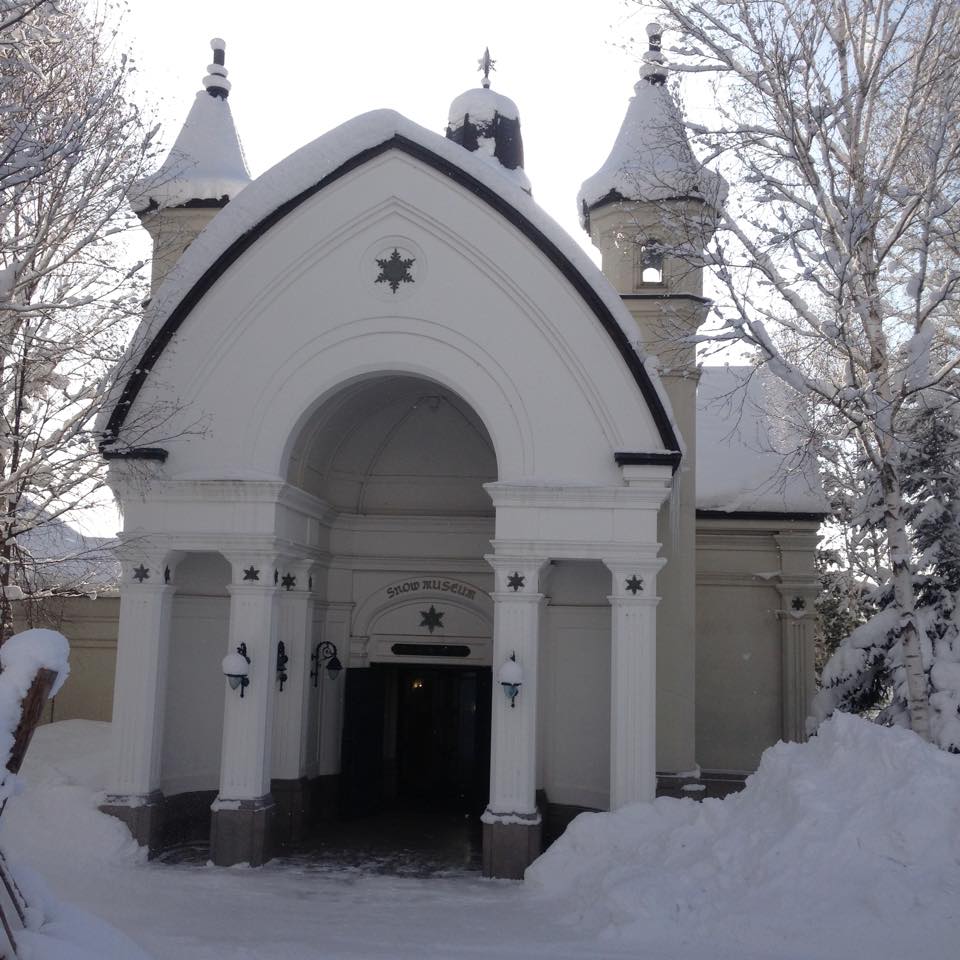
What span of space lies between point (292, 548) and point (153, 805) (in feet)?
11.5

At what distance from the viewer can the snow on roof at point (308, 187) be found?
1295 cm

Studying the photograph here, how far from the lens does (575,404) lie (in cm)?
1283

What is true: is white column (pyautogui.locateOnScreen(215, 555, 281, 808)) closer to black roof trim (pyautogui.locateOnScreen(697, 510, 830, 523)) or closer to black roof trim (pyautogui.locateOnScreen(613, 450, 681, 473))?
black roof trim (pyautogui.locateOnScreen(613, 450, 681, 473))

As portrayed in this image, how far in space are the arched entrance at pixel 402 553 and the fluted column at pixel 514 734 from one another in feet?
9.47

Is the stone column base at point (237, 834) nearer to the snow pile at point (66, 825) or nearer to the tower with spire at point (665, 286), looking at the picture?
the snow pile at point (66, 825)

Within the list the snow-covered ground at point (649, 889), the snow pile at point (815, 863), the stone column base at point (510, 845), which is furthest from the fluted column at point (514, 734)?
the snow pile at point (815, 863)

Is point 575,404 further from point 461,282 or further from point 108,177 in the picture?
point 108,177

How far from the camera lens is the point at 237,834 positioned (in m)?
12.3

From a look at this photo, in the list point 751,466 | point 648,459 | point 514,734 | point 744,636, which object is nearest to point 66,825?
point 514,734

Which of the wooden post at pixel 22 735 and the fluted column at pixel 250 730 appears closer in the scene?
the wooden post at pixel 22 735

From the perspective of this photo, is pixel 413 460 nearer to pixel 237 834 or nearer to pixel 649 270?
pixel 649 270

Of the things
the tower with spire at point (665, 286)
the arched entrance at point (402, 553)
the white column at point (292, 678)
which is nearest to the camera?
the white column at point (292, 678)

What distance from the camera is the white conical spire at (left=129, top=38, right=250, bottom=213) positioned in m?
16.8

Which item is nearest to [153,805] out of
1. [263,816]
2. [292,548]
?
[263,816]
